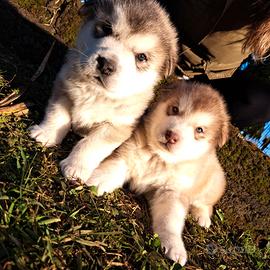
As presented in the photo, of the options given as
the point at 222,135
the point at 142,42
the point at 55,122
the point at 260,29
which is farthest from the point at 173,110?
the point at 260,29

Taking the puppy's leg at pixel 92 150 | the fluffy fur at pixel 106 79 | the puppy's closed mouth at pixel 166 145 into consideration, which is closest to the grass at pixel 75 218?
the puppy's leg at pixel 92 150

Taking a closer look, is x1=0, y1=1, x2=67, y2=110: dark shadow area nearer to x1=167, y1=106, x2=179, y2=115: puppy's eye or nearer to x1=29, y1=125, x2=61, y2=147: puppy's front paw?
x1=29, y1=125, x2=61, y2=147: puppy's front paw

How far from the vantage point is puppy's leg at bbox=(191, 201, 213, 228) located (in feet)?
13.5

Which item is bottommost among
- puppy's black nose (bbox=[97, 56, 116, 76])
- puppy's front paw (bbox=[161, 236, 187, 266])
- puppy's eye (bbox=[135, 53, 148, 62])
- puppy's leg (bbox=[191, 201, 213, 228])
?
puppy's leg (bbox=[191, 201, 213, 228])

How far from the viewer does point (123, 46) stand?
3.19 meters

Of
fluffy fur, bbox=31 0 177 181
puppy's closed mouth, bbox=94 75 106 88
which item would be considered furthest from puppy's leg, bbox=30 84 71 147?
puppy's closed mouth, bbox=94 75 106 88

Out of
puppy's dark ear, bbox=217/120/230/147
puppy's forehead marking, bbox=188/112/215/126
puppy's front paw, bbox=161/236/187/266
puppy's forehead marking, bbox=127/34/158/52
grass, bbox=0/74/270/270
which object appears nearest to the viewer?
grass, bbox=0/74/270/270

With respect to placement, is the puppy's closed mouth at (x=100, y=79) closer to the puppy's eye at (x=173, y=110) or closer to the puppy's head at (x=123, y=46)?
the puppy's head at (x=123, y=46)

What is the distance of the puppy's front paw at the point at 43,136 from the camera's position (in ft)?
11.1

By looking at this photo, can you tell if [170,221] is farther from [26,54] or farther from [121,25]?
[26,54]

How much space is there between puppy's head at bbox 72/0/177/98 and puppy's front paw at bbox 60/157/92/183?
24.2 inches

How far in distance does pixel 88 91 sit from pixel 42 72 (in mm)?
1160

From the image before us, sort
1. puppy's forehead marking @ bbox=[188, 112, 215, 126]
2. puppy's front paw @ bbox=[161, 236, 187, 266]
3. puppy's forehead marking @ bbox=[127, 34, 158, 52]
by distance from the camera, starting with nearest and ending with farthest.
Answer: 1. puppy's front paw @ bbox=[161, 236, 187, 266]
2. puppy's forehead marking @ bbox=[127, 34, 158, 52]
3. puppy's forehead marking @ bbox=[188, 112, 215, 126]

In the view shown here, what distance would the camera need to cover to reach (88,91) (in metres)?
3.38
